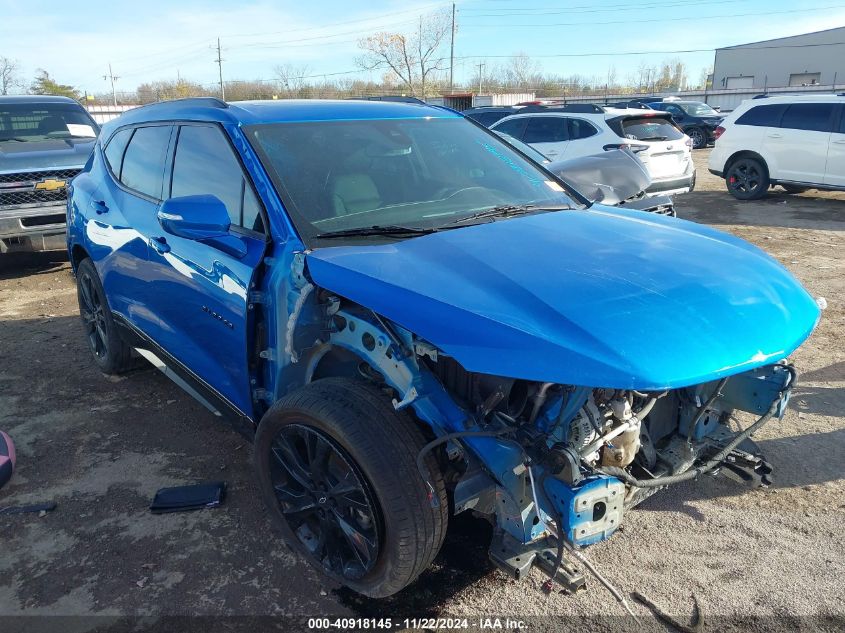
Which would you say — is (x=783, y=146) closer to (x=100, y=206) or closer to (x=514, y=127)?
(x=514, y=127)

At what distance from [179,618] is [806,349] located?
4.78 meters

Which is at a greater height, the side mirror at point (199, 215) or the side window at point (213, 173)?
the side window at point (213, 173)

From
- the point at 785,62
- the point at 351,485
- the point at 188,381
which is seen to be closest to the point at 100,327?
the point at 188,381

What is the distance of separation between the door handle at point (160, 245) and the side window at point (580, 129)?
9026mm

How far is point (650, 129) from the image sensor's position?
35.0ft

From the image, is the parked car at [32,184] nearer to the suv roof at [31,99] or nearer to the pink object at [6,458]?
the suv roof at [31,99]

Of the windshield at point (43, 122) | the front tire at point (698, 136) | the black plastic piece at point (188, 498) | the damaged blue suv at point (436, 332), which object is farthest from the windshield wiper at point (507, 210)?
the front tire at point (698, 136)

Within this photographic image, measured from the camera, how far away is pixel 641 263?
239 centimetres

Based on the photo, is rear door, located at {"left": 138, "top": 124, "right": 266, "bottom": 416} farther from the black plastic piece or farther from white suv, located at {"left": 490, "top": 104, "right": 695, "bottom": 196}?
white suv, located at {"left": 490, "top": 104, "right": 695, "bottom": 196}

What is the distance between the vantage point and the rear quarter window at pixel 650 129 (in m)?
10.6

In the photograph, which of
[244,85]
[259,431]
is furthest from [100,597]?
[244,85]

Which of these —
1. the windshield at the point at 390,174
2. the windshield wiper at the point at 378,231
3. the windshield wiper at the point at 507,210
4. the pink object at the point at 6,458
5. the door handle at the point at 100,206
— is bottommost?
the pink object at the point at 6,458

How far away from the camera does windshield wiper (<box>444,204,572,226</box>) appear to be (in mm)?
2947

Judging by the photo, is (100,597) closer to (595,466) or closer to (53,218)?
(595,466)
